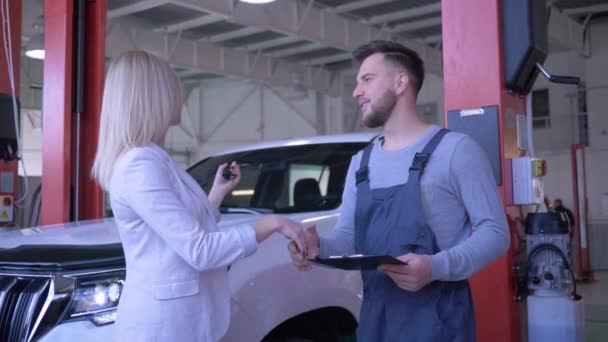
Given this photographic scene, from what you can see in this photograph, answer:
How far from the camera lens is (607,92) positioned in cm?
1451

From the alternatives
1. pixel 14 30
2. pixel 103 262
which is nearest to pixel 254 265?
pixel 103 262

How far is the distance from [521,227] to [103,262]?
179cm

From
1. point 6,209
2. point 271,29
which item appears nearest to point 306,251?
point 6,209

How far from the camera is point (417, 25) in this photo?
13.7 m

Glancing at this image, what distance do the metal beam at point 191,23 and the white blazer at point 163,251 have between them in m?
10.9

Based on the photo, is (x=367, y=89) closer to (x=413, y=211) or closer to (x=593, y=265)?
(x=413, y=211)

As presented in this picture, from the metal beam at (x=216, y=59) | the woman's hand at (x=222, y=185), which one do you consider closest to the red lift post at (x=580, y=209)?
the metal beam at (x=216, y=59)

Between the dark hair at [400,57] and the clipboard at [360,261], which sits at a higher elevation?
the dark hair at [400,57]

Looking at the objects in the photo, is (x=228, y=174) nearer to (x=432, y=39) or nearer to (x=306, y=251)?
(x=306, y=251)

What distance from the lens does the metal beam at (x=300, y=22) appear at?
35.8 feet

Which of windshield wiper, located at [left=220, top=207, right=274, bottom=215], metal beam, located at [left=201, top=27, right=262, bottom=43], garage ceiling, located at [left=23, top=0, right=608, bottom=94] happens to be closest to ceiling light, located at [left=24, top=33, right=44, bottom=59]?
garage ceiling, located at [left=23, top=0, right=608, bottom=94]

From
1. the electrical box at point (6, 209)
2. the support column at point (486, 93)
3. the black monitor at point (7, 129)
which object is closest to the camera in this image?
the support column at point (486, 93)

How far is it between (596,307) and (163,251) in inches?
323

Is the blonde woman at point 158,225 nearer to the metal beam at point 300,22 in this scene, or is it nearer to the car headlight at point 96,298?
the car headlight at point 96,298
